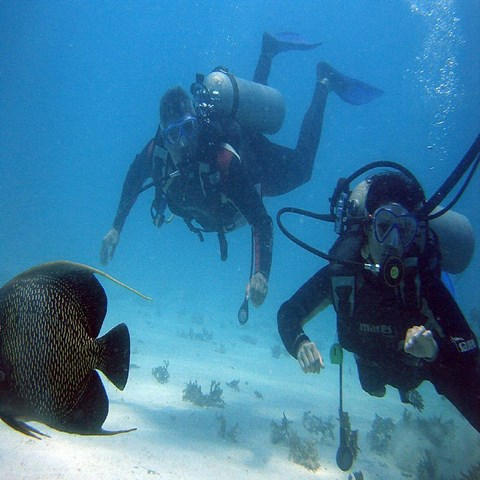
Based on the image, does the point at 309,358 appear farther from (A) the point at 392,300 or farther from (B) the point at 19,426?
(B) the point at 19,426

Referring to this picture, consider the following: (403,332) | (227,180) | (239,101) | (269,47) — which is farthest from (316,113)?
(403,332)

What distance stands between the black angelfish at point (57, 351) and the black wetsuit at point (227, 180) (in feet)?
13.0

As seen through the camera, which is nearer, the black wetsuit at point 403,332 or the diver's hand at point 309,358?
the black wetsuit at point 403,332

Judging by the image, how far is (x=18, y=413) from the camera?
3.30 ft

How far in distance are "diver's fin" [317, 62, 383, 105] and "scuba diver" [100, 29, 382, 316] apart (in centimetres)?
248

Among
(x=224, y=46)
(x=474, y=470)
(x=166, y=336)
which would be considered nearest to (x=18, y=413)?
(x=474, y=470)

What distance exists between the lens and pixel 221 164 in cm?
570

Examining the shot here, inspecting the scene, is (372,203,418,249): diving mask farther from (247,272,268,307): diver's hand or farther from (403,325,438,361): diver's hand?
(247,272,268,307): diver's hand

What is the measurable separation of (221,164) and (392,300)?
340 cm

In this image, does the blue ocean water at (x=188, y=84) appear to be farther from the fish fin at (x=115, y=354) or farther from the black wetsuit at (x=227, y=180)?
the fish fin at (x=115, y=354)

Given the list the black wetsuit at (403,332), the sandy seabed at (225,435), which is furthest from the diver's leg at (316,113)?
the sandy seabed at (225,435)

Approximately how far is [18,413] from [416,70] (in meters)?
71.5

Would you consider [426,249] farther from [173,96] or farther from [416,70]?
[416,70]

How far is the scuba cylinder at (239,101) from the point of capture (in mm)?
6527
